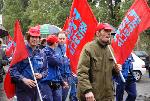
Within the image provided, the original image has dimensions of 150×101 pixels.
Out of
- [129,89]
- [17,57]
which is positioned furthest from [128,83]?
[17,57]

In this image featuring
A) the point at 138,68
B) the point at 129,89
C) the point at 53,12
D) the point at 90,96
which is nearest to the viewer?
the point at 90,96

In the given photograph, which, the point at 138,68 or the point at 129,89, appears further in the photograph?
the point at 138,68

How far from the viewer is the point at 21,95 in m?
6.87

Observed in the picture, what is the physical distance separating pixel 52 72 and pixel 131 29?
1.73 m

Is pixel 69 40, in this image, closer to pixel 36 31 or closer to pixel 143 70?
pixel 36 31

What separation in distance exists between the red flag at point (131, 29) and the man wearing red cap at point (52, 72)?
1201 millimetres

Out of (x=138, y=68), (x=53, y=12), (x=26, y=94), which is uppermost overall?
(x=53, y=12)

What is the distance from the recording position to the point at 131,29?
26.8 ft

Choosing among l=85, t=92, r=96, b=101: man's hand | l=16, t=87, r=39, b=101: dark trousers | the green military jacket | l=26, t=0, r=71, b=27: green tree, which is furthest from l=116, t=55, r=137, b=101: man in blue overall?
l=26, t=0, r=71, b=27: green tree

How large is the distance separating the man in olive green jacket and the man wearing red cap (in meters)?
2.09

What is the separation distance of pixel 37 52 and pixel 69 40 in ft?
3.54

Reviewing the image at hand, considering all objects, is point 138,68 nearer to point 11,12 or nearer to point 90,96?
point 90,96

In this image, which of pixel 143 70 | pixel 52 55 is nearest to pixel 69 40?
pixel 52 55

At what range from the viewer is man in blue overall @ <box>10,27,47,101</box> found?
22.0 ft
